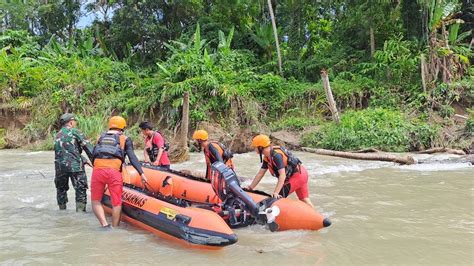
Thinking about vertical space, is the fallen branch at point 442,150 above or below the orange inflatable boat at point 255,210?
below

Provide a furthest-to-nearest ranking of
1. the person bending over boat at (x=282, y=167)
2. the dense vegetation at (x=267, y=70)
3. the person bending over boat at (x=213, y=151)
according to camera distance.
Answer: the dense vegetation at (x=267, y=70), the person bending over boat at (x=213, y=151), the person bending over boat at (x=282, y=167)

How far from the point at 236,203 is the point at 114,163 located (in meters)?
1.64

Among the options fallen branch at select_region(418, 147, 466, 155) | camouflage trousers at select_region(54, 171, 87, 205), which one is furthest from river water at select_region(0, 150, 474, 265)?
fallen branch at select_region(418, 147, 466, 155)

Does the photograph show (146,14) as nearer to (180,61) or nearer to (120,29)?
(120,29)

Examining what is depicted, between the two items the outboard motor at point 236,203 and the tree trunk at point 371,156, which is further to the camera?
the tree trunk at point 371,156

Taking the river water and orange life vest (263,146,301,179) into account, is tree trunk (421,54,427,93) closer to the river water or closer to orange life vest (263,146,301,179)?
the river water

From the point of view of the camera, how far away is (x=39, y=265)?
178 inches

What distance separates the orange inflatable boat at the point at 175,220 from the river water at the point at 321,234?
0.40ft

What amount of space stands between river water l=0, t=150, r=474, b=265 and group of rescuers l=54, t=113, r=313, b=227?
0.40m

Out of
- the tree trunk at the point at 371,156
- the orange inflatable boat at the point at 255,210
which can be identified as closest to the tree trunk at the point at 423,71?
the tree trunk at the point at 371,156

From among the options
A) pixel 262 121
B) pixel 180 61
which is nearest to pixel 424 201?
pixel 262 121

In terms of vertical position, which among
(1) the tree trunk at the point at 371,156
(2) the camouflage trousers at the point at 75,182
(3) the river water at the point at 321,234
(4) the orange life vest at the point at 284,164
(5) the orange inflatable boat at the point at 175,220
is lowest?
(3) the river water at the point at 321,234

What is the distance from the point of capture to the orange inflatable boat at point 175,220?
4.76 metres

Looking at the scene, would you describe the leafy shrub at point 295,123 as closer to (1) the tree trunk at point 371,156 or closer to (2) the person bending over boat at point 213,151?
(1) the tree trunk at point 371,156
